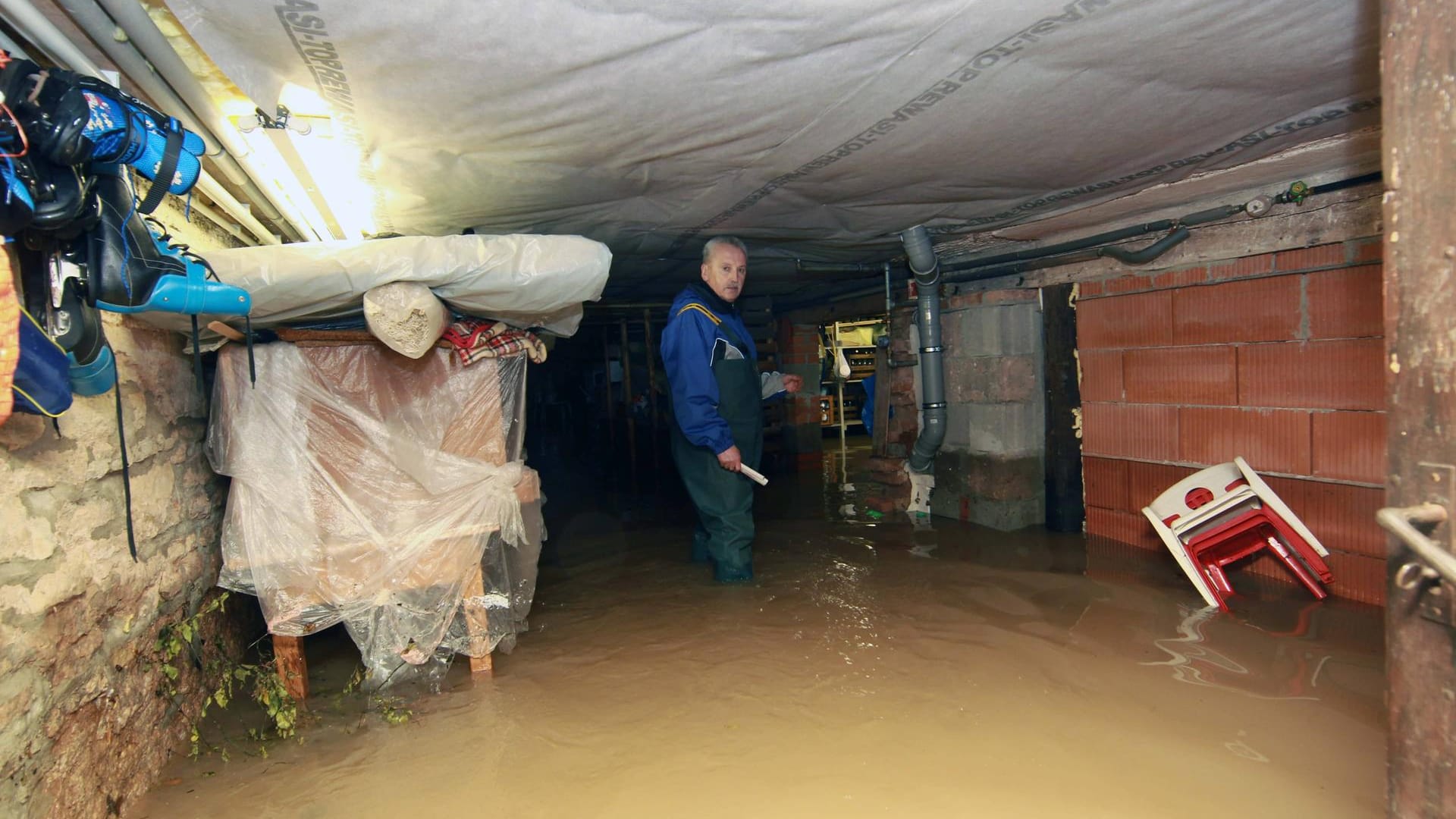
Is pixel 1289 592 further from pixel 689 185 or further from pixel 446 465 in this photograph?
pixel 446 465

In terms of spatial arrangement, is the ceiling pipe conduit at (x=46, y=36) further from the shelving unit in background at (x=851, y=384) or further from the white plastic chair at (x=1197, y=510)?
the shelving unit in background at (x=851, y=384)

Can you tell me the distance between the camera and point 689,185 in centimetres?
271

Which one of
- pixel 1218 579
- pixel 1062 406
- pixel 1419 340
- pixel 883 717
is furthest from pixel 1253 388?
pixel 883 717

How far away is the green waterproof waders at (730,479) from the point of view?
10.2ft

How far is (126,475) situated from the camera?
162 cm

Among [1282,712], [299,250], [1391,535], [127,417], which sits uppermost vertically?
[299,250]

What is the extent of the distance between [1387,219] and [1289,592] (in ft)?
6.97

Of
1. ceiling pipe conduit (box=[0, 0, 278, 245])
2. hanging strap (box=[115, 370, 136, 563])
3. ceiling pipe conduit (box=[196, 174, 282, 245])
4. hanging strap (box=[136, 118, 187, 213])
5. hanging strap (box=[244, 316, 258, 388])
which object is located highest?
ceiling pipe conduit (box=[0, 0, 278, 245])

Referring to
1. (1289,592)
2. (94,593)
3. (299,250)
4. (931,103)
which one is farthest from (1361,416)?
(94,593)

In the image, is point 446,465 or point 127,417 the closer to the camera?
point 127,417

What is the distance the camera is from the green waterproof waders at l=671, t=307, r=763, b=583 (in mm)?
3121

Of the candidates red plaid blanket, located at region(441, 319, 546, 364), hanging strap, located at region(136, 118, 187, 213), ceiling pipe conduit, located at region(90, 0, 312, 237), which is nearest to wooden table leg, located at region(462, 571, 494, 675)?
red plaid blanket, located at region(441, 319, 546, 364)

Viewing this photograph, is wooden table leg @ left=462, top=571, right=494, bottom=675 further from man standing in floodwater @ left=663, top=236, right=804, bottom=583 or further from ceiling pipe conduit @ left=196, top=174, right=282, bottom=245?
ceiling pipe conduit @ left=196, top=174, right=282, bottom=245

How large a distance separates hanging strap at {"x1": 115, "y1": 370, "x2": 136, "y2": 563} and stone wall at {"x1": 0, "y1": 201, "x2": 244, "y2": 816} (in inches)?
0.8
